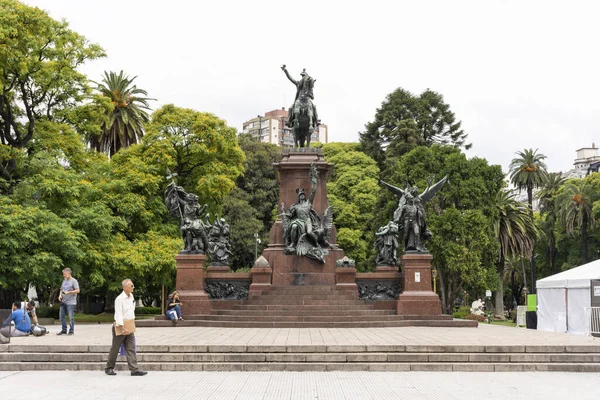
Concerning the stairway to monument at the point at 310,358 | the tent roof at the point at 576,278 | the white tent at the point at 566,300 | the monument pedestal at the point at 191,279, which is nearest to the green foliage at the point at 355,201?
the white tent at the point at 566,300

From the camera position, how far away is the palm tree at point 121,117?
4569cm

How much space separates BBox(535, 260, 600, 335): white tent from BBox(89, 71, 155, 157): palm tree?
28.6 m

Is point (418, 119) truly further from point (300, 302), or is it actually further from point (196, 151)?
point (300, 302)

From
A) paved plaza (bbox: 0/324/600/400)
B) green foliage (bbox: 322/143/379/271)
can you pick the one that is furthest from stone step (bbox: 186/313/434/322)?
green foliage (bbox: 322/143/379/271)

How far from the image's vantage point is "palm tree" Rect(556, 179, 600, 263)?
54125 millimetres

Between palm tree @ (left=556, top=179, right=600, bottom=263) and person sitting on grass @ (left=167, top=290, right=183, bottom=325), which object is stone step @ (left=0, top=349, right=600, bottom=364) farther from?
palm tree @ (left=556, top=179, right=600, bottom=263)

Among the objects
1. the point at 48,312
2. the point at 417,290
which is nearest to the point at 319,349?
the point at 417,290

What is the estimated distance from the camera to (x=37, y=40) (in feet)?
98.2

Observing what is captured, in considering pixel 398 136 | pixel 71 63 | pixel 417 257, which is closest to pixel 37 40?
pixel 71 63

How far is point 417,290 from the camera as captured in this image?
21.9 meters

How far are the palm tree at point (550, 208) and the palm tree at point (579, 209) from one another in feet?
15.4

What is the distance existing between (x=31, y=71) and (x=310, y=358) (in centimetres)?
2305
